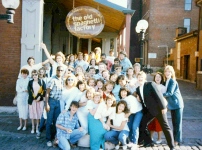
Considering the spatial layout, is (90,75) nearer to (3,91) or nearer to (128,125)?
(128,125)

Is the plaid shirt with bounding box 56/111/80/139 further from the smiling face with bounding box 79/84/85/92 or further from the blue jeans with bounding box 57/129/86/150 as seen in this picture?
the smiling face with bounding box 79/84/85/92

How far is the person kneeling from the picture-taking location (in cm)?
714

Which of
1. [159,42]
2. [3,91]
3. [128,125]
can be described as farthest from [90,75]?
[159,42]

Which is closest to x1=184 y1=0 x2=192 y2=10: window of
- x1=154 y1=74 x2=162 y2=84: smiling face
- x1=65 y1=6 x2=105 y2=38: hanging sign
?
x1=65 y1=6 x2=105 y2=38: hanging sign

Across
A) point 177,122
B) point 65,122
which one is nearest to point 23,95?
point 65,122

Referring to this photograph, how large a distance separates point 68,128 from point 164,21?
1345 inches

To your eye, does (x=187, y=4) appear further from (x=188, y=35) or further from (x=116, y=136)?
(x=116, y=136)

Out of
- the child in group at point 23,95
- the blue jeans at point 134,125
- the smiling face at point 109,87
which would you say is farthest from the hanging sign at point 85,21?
the blue jeans at point 134,125

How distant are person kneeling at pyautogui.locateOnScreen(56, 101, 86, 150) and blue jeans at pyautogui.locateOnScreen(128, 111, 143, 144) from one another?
1.18 m

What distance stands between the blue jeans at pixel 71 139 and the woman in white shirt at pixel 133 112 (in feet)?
3.90

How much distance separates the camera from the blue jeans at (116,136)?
7203 millimetres

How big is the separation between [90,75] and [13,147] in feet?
9.58

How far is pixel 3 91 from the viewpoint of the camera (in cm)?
1123

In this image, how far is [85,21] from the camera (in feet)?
37.2
